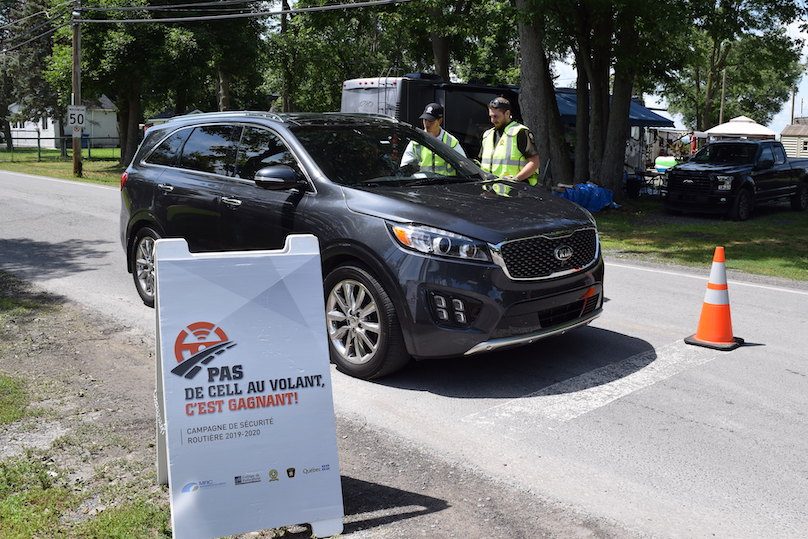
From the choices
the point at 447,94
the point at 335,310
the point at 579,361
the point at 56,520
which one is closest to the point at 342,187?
the point at 335,310

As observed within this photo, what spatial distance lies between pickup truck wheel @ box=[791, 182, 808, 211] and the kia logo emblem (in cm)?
1648

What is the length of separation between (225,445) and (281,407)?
28 cm

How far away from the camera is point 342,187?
609 centimetres

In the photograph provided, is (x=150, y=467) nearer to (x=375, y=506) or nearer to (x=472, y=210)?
(x=375, y=506)

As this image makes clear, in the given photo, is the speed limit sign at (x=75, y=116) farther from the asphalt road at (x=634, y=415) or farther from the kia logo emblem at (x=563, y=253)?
the kia logo emblem at (x=563, y=253)

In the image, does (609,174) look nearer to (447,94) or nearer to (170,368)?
(447,94)

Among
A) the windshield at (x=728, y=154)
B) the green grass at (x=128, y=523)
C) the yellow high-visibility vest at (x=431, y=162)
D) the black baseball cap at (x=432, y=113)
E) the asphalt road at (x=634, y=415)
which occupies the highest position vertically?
the black baseball cap at (x=432, y=113)

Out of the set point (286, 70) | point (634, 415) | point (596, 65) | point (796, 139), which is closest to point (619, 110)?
point (596, 65)

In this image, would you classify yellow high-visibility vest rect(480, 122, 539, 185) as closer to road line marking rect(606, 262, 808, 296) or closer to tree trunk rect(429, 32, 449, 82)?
road line marking rect(606, 262, 808, 296)

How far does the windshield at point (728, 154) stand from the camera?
19094 mm

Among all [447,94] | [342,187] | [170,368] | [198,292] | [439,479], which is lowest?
[439,479]

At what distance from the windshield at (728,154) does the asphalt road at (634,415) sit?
37.0 ft

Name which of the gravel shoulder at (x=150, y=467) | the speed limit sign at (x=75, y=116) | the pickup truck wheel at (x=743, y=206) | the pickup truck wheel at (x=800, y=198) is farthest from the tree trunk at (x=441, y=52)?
the gravel shoulder at (x=150, y=467)

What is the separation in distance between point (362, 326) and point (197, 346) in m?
2.28
